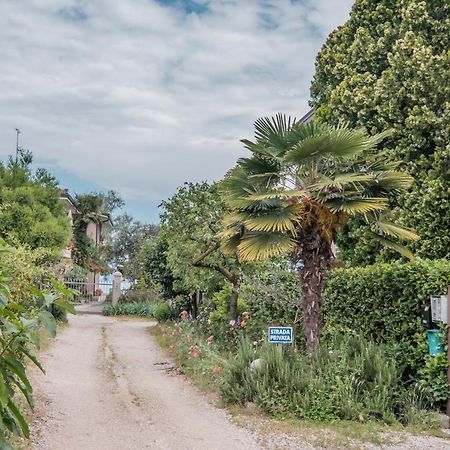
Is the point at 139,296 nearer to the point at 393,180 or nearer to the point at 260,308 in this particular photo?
the point at 260,308

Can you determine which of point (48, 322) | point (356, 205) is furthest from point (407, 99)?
point (48, 322)

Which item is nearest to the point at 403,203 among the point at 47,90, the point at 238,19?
the point at 238,19

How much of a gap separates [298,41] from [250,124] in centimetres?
299

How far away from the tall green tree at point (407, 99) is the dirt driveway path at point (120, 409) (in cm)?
712

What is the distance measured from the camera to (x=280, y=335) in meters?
8.95

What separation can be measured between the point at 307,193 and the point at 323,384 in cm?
290

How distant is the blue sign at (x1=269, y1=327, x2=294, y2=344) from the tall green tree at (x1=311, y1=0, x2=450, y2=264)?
6104 millimetres

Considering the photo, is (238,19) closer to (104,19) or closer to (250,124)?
(250,124)

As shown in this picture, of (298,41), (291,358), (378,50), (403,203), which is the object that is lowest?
(291,358)

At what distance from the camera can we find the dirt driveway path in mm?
6715

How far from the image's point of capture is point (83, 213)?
103 feet

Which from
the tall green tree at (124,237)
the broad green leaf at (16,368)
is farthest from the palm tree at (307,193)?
the tall green tree at (124,237)

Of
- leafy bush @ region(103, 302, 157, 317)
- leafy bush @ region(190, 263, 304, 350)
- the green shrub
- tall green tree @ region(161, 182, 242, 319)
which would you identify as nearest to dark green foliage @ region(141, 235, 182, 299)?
the green shrub

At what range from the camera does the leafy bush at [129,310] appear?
28.1 meters
